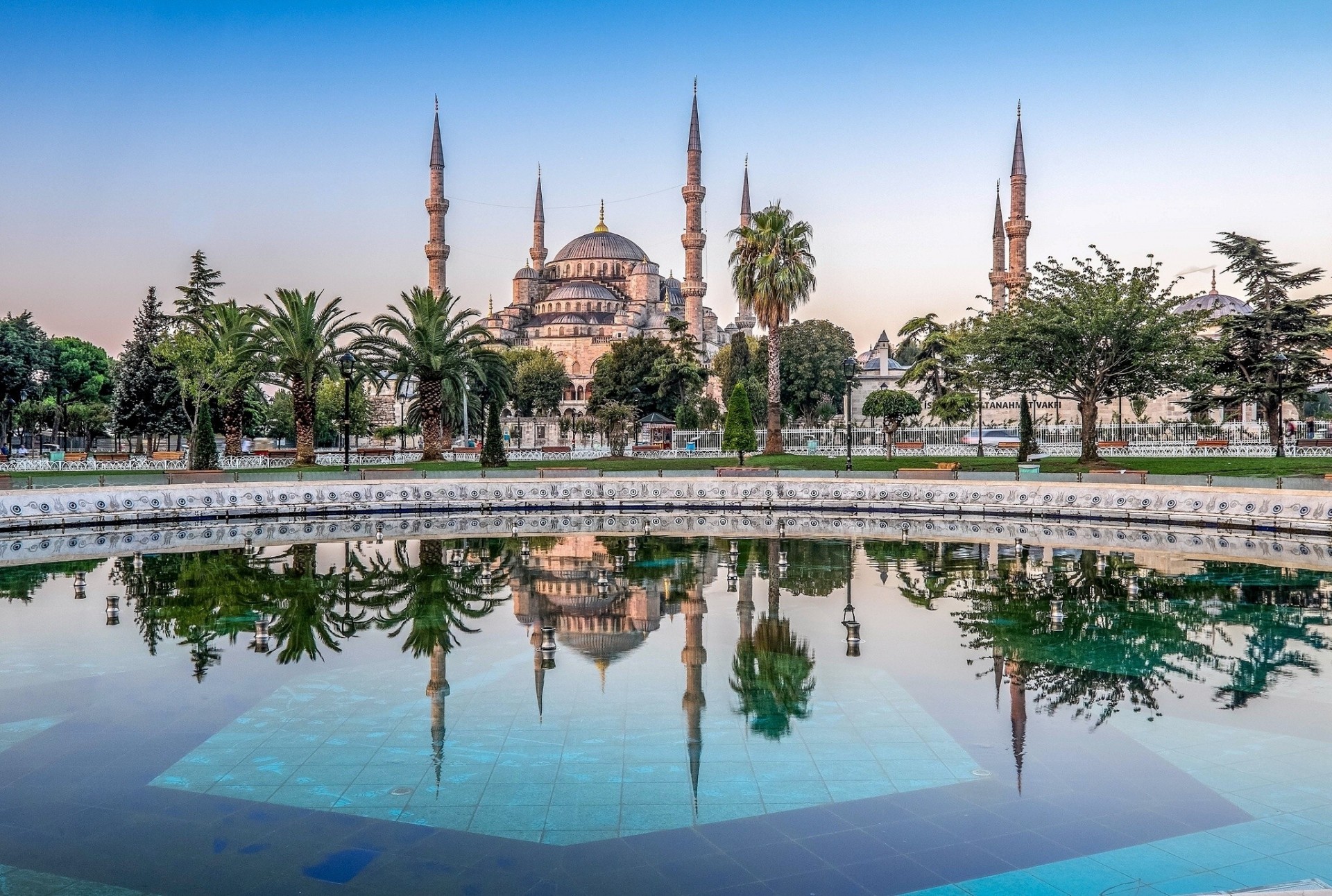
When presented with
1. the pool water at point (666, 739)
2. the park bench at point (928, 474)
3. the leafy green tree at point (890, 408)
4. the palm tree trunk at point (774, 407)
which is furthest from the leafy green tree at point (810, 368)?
the pool water at point (666, 739)

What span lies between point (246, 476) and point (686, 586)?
1649cm

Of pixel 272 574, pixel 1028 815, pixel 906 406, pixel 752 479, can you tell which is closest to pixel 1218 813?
pixel 1028 815

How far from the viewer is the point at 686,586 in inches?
544

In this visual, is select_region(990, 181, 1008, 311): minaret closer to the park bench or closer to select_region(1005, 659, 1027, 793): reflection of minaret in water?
the park bench

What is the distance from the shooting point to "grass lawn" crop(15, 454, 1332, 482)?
87.8 ft

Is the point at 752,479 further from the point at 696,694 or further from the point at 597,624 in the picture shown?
the point at 696,694

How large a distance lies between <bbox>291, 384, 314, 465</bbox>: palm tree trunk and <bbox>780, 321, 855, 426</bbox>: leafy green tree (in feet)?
91.4

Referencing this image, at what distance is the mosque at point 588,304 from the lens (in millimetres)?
82625

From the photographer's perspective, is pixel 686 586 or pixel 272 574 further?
pixel 272 574

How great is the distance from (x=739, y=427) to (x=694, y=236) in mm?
30324

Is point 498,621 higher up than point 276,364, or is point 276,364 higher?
point 276,364

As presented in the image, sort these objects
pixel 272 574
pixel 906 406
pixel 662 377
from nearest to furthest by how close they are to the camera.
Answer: pixel 272 574 → pixel 906 406 → pixel 662 377

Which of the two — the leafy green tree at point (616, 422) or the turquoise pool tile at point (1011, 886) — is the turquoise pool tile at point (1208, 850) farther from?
the leafy green tree at point (616, 422)

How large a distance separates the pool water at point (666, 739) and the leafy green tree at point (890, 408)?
24.2 m
